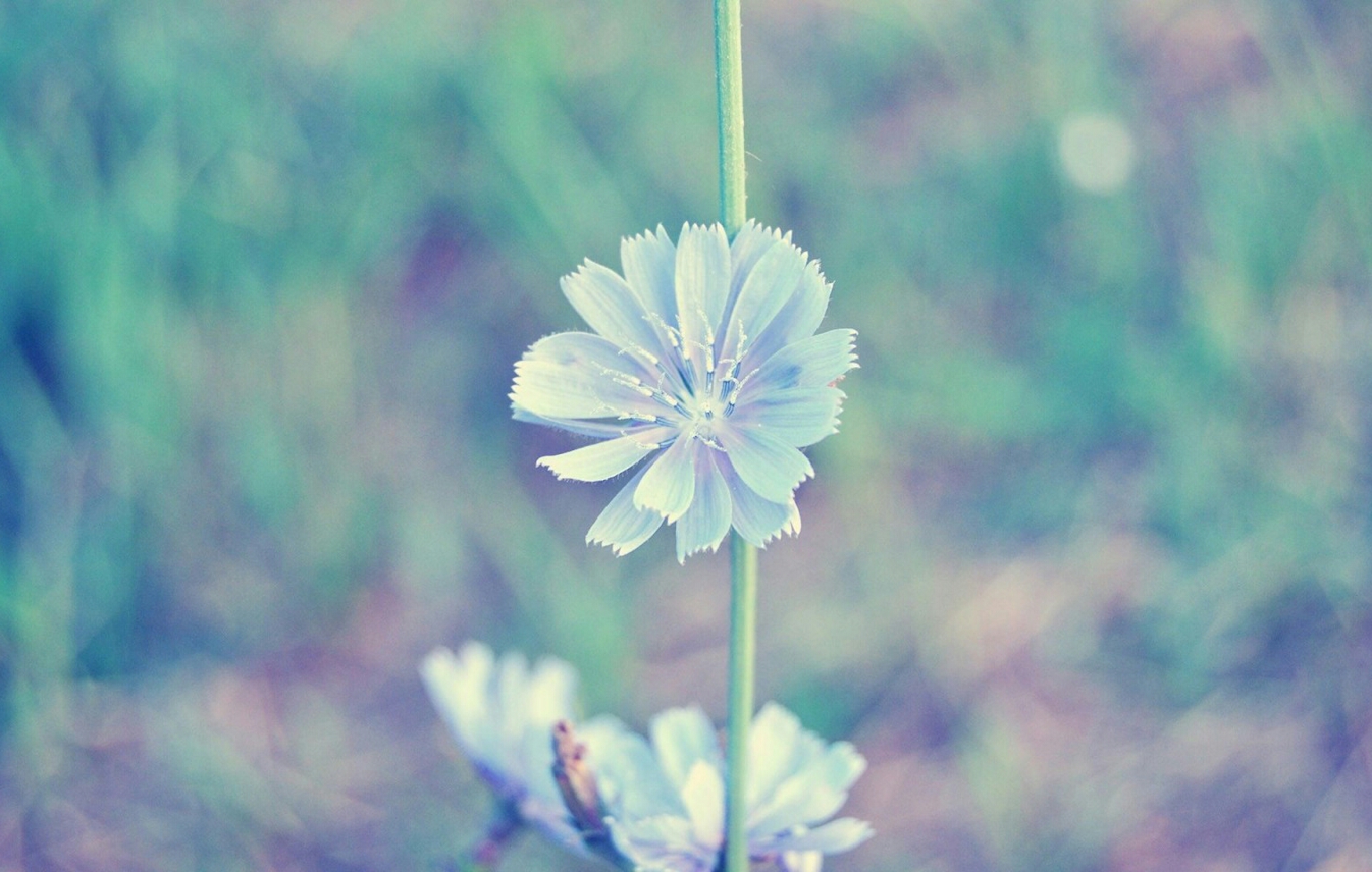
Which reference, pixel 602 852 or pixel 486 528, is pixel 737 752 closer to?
pixel 602 852

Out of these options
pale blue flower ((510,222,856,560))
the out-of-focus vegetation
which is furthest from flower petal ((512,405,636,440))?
the out-of-focus vegetation

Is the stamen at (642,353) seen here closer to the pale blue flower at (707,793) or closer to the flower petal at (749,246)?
the flower petal at (749,246)

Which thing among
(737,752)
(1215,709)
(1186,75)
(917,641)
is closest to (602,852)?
(737,752)

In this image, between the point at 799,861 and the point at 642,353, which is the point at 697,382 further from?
the point at 799,861

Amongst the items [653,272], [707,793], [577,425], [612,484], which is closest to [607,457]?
[577,425]

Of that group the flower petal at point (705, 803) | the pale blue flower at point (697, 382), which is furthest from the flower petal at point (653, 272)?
the flower petal at point (705, 803)

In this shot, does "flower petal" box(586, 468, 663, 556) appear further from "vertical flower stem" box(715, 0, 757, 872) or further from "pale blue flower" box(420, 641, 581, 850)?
"pale blue flower" box(420, 641, 581, 850)
